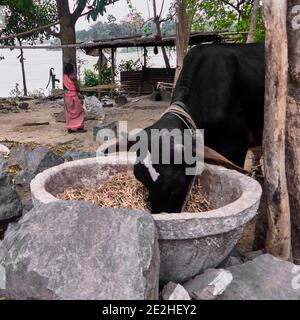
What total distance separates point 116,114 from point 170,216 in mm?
9277

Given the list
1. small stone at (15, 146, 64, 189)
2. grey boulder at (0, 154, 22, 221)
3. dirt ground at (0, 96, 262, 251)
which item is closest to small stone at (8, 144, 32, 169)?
small stone at (15, 146, 64, 189)

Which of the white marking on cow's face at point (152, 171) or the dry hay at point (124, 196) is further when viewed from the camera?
the dry hay at point (124, 196)

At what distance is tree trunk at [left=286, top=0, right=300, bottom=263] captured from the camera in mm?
3066

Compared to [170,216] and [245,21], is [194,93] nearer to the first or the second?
[170,216]

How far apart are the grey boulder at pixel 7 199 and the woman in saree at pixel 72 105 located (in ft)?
17.2

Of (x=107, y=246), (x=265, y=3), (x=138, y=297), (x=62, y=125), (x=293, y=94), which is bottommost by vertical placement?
(x=62, y=125)

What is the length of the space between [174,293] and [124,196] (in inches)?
39.5

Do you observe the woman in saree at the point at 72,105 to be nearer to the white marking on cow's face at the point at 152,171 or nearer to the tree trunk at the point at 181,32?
the tree trunk at the point at 181,32

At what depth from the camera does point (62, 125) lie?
10.6 m

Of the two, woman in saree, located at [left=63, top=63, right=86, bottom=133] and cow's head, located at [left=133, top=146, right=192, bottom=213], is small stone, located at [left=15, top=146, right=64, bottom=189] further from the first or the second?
woman in saree, located at [left=63, top=63, right=86, bottom=133]

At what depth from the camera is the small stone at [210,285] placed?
2.43m

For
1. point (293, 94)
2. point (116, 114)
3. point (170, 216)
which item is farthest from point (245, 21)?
point (170, 216)

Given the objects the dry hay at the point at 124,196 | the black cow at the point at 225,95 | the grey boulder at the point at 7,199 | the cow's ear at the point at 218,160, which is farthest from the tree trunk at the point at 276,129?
the grey boulder at the point at 7,199

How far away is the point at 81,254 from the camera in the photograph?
2230 mm
